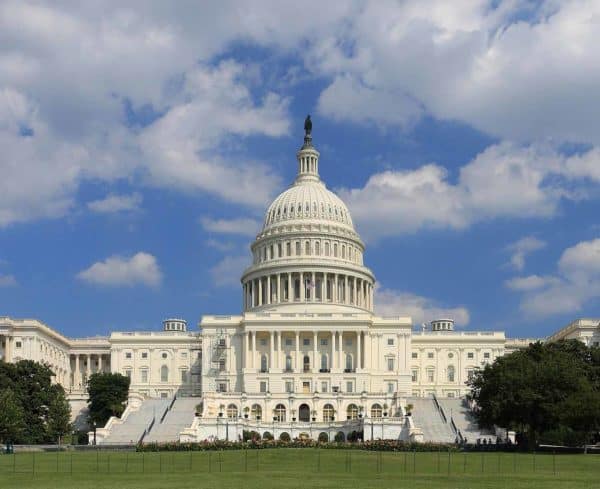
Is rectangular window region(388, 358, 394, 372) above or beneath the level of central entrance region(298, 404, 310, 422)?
above

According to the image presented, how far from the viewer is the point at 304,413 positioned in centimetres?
14612

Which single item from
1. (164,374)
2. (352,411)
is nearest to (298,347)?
(352,411)

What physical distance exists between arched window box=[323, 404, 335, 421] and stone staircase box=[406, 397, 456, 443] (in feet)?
33.9

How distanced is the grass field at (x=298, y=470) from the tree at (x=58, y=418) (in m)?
26.1

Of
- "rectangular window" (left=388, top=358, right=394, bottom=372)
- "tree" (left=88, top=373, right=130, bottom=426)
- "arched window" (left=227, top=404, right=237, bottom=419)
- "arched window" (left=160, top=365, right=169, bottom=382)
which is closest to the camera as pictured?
"arched window" (left=227, top=404, right=237, bottom=419)

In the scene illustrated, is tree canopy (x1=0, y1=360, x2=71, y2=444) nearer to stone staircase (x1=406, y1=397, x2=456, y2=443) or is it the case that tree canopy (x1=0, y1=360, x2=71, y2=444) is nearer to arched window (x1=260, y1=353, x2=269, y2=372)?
arched window (x1=260, y1=353, x2=269, y2=372)

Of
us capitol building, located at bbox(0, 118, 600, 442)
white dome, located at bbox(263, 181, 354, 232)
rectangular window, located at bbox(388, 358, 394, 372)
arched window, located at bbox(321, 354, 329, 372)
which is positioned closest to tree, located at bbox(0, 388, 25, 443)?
us capitol building, located at bbox(0, 118, 600, 442)

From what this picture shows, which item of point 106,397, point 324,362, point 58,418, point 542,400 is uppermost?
point 324,362

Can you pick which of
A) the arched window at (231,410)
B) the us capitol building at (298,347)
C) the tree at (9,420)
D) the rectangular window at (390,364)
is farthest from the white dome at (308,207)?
the tree at (9,420)

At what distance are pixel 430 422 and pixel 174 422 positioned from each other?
31780 mm

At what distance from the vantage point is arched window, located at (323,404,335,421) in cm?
14475

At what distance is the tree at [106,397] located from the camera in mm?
146500

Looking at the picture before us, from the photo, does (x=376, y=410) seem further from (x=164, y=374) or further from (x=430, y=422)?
(x=164, y=374)

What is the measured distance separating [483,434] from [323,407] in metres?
27.1
